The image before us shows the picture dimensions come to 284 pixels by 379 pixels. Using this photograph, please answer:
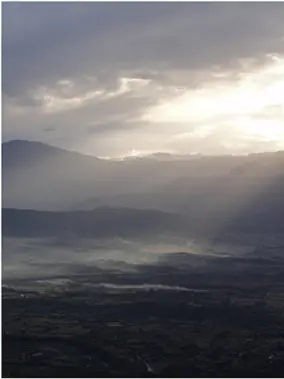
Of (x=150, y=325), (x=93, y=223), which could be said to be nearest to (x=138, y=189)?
(x=93, y=223)

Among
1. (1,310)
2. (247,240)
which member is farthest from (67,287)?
(247,240)

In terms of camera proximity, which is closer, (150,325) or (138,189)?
(150,325)

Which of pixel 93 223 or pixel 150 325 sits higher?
pixel 93 223

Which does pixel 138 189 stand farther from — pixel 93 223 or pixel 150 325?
pixel 150 325

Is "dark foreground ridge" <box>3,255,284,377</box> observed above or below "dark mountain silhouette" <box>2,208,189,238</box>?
below

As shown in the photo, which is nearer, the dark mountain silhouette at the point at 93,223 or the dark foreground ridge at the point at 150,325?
the dark foreground ridge at the point at 150,325

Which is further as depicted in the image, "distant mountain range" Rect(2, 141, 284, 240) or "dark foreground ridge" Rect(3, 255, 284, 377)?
"distant mountain range" Rect(2, 141, 284, 240)

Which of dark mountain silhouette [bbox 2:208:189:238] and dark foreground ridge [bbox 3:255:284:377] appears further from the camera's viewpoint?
dark mountain silhouette [bbox 2:208:189:238]

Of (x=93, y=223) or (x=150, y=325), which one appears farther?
(x=93, y=223)

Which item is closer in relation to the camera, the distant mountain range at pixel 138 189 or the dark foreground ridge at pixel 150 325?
the dark foreground ridge at pixel 150 325

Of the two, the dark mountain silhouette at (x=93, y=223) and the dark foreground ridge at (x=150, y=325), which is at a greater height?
the dark mountain silhouette at (x=93, y=223)

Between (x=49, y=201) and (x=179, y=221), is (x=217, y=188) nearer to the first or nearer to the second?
(x=179, y=221)
